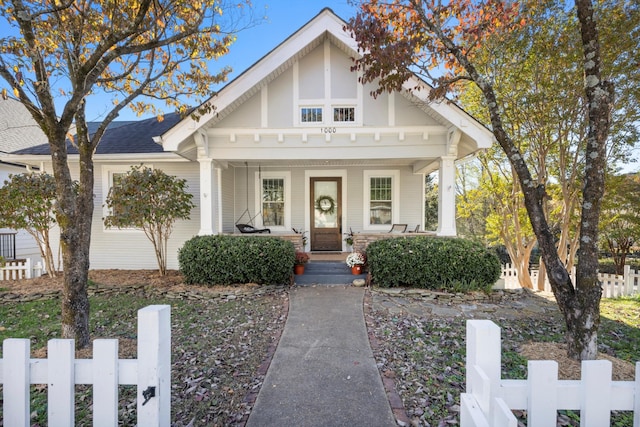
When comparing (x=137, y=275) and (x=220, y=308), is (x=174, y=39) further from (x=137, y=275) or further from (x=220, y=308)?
(x=137, y=275)

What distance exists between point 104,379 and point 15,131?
1663 centimetres

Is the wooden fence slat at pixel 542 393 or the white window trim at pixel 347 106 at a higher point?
the white window trim at pixel 347 106

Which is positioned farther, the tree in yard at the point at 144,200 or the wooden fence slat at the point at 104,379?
the tree in yard at the point at 144,200

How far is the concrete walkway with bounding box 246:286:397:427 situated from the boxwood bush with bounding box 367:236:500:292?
180 cm

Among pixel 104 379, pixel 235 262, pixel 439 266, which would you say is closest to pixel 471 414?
pixel 104 379

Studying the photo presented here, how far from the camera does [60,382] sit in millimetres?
Result: 1474

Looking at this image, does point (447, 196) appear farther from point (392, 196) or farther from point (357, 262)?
point (357, 262)

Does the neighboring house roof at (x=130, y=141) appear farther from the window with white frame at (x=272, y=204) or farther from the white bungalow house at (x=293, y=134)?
the window with white frame at (x=272, y=204)

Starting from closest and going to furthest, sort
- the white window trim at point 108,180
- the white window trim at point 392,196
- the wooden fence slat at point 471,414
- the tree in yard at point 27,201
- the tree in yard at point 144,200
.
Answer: the wooden fence slat at point 471,414 → the tree in yard at point 27,201 → the tree in yard at point 144,200 → the white window trim at point 108,180 → the white window trim at point 392,196

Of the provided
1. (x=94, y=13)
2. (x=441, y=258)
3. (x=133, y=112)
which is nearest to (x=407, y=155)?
(x=441, y=258)

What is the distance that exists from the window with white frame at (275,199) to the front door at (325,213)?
0.84 meters

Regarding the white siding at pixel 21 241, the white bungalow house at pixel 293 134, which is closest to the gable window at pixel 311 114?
the white bungalow house at pixel 293 134

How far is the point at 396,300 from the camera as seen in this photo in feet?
19.6

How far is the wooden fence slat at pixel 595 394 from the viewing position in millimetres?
1395
